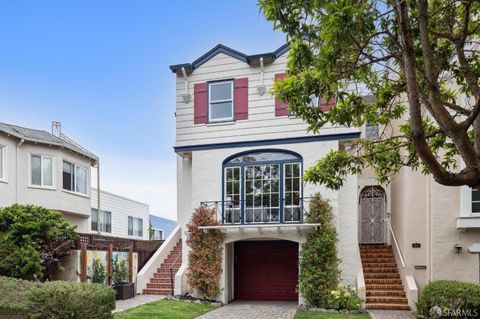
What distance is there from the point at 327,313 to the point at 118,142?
Result: 41.7 feet

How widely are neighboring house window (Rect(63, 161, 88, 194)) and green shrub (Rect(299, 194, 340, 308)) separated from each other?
11945 mm

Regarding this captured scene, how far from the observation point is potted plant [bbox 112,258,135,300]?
14.9m

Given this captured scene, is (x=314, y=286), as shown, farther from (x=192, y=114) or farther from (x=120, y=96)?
(x=120, y=96)

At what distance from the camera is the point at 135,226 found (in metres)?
31.5

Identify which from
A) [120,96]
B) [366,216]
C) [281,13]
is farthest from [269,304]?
[281,13]

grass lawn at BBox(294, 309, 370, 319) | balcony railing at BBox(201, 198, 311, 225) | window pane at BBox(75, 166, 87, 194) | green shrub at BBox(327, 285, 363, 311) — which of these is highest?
window pane at BBox(75, 166, 87, 194)

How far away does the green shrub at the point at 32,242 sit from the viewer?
1196cm

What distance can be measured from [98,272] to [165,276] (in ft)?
10.0

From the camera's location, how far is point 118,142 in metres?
20.5

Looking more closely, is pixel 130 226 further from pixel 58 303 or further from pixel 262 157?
pixel 58 303

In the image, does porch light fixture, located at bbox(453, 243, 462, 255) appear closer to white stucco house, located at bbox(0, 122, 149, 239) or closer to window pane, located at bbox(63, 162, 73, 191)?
white stucco house, located at bbox(0, 122, 149, 239)

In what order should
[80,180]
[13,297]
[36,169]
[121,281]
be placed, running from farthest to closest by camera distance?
1. [80,180]
2. [36,169]
3. [121,281]
4. [13,297]

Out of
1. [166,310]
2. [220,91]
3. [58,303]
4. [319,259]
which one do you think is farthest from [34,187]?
[319,259]

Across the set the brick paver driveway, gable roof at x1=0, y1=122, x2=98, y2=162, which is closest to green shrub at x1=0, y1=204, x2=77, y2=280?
the brick paver driveway
